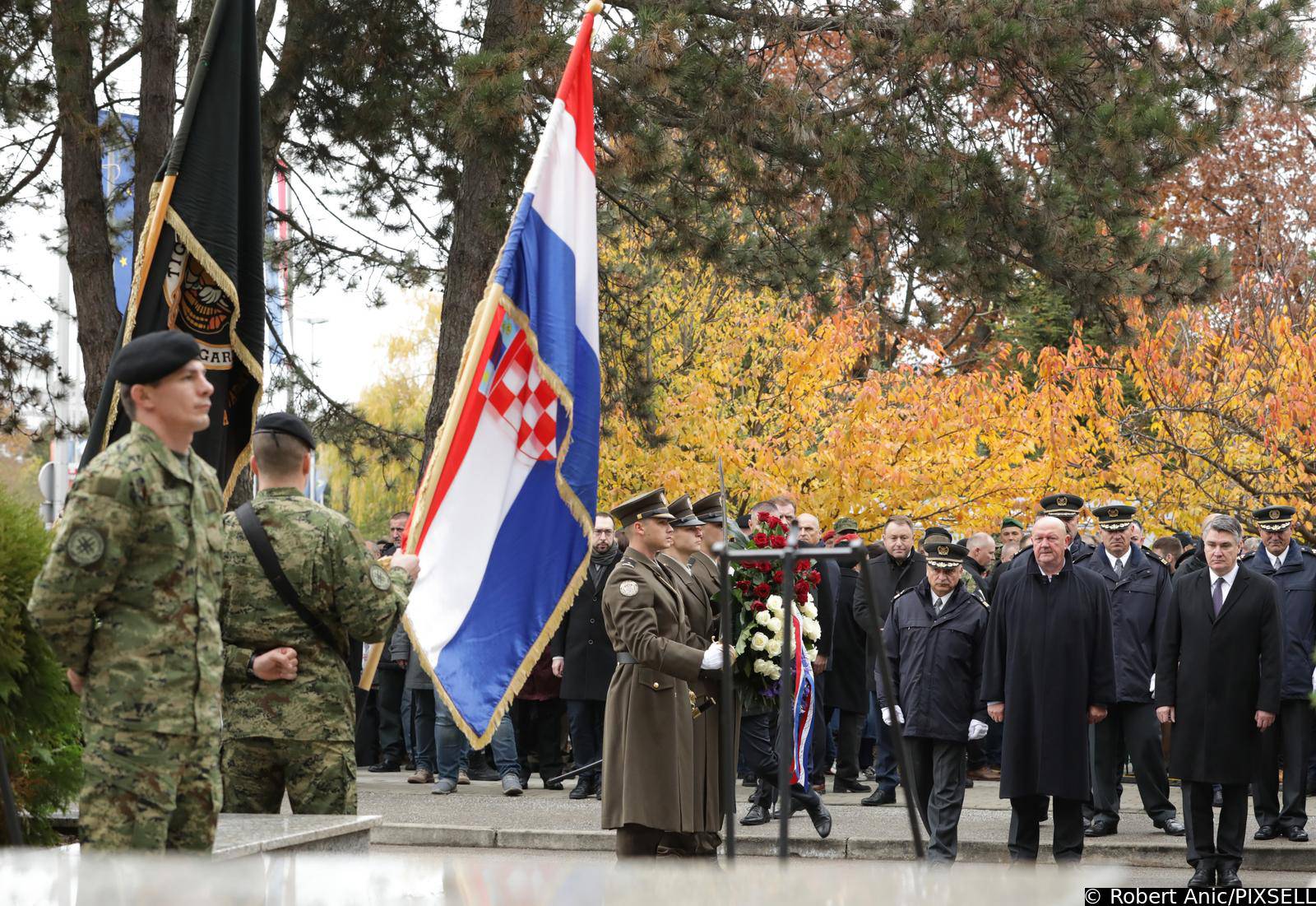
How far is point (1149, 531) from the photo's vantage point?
78.5 ft

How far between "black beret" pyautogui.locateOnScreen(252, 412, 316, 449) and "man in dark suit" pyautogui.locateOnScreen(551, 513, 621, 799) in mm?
7673

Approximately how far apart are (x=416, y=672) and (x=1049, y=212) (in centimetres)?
671

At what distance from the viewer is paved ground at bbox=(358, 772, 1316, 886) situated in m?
10.8

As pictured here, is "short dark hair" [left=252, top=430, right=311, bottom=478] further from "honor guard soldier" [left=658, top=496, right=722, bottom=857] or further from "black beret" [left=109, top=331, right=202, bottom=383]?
"honor guard soldier" [left=658, top=496, right=722, bottom=857]

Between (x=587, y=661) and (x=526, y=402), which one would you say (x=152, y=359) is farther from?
(x=587, y=661)

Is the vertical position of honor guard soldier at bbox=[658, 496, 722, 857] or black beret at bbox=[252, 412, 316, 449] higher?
black beret at bbox=[252, 412, 316, 449]

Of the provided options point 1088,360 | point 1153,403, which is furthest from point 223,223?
point 1088,360

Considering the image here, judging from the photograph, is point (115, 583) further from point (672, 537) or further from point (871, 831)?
point (871, 831)

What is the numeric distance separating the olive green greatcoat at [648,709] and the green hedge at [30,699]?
272cm

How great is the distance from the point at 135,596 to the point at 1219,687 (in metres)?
6.85

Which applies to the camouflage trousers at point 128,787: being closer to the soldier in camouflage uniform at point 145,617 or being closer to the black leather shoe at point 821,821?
the soldier in camouflage uniform at point 145,617

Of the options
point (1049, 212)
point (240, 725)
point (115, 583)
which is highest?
point (1049, 212)

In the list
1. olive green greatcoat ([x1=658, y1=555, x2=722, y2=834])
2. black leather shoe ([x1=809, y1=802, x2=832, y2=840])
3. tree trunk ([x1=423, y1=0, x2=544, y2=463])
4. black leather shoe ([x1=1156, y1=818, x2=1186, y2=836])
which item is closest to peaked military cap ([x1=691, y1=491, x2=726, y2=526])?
olive green greatcoat ([x1=658, y1=555, x2=722, y2=834])

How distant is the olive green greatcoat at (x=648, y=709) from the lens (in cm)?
829
